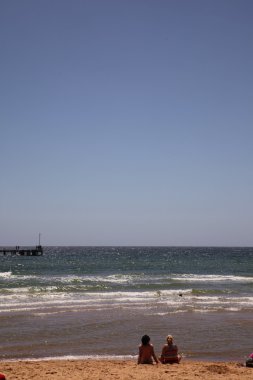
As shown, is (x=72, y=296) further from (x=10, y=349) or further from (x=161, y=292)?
(x=10, y=349)

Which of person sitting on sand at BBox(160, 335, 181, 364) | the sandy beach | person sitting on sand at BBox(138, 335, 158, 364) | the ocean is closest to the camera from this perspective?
the sandy beach

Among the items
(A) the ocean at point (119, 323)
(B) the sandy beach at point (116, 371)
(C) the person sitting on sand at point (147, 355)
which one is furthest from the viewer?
(A) the ocean at point (119, 323)

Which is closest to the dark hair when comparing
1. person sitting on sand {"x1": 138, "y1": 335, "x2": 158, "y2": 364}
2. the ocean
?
person sitting on sand {"x1": 138, "y1": 335, "x2": 158, "y2": 364}

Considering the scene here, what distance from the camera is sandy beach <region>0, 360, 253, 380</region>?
1032cm

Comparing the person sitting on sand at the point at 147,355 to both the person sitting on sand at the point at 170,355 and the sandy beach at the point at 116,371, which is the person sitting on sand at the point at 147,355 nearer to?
the sandy beach at the point at 116,371

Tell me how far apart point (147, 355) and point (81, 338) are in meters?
4.98

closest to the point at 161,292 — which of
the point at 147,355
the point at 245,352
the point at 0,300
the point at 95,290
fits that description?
the point at 95,290

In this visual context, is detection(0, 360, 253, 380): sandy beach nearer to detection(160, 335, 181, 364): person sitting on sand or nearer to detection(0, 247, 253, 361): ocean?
detection(160, 335, 181, 364): person sitting on sand

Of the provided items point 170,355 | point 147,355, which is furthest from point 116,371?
point 170,355

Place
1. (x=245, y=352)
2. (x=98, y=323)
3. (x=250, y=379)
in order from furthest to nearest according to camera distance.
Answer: (x=98, y=323)
(x=245, y=352)
(x=250, y=379)

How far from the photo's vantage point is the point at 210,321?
781 inches

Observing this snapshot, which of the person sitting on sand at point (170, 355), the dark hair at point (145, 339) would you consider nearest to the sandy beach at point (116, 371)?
the person sitting on sand at point (170, 355)

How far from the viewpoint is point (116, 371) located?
36.3ft

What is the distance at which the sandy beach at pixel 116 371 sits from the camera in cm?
1032
